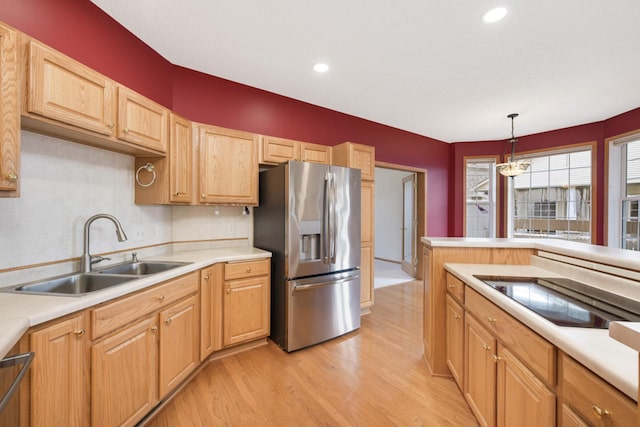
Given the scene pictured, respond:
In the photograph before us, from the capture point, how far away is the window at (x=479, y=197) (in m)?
5.29

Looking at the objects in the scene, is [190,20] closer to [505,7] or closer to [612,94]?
[505,7]

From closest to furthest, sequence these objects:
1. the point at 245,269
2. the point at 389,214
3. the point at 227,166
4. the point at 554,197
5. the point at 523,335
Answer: the point at 523,335, the point at 245,269, the point at 227,166, the point at 554,197, the point at 389,214

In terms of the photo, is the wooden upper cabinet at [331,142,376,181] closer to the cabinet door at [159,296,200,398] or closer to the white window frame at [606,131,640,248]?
the cabinet door at [159,296,200,398]

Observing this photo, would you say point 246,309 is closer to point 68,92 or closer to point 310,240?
point 310,240

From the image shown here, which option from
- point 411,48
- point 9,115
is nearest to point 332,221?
point 411,48

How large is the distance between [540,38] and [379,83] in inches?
53.6

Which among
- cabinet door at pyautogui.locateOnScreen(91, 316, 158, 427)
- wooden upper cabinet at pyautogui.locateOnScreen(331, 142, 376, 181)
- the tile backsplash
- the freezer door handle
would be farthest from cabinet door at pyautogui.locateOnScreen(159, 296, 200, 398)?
wooden upper cabinet at pyautogui.locateOnScreen(331, 142, 376, 181)

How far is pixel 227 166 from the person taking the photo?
2625 mm

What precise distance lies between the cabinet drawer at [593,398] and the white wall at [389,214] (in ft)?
19.2

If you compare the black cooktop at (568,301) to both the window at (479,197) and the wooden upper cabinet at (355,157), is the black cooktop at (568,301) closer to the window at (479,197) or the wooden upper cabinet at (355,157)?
the wooden upper cabinet at (355,157)

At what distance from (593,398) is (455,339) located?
121 cm

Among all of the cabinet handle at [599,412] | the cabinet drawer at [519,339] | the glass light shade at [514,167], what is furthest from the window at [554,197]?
the cabinet handle at [599,412]

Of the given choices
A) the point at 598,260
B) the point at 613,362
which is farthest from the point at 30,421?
the point at 598,260

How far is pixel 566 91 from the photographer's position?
314 cm
